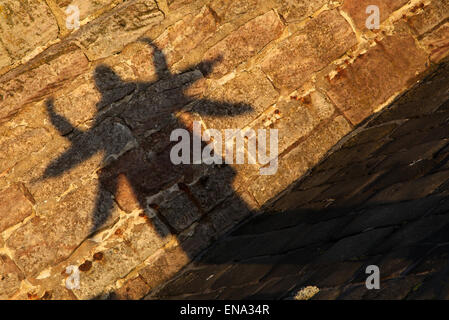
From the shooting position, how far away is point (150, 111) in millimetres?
2734

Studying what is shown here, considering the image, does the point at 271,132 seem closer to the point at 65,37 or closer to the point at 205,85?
the point at 205,85

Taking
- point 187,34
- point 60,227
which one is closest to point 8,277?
point 60,227

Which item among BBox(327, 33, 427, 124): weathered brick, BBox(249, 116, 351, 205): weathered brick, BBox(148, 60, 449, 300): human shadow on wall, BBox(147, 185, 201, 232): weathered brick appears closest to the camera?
BBox(148, 60, 449, 300): human shadow on wall

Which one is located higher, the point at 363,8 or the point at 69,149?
the point at 69,149

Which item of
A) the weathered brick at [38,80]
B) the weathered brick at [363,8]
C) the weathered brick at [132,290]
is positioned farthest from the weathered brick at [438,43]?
the weathered brick at [132,290]

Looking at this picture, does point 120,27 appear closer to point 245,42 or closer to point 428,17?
point 245,42

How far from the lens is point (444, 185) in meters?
1.83

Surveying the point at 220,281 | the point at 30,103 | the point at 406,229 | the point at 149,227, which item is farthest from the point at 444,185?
the point at 30,103

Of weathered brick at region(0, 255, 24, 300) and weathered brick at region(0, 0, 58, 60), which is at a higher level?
weathered brick at region(0, 0, 58, 60)

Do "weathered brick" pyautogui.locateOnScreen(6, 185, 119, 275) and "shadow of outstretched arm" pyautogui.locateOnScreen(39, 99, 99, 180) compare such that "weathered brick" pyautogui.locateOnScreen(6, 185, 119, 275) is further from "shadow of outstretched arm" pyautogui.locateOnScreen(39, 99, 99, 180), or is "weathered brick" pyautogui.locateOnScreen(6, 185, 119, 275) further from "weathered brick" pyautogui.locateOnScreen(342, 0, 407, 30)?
"weathered brick" pyautogui.locateOnScreen(342, 0, 407, 30)

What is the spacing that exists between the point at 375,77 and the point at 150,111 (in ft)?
3.88

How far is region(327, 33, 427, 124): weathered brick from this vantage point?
305 cm

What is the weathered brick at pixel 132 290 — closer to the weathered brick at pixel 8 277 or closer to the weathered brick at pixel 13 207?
the weathered brick at pixel 8 277

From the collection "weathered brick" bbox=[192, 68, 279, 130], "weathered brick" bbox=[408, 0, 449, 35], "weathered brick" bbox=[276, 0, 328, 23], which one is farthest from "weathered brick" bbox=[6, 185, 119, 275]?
"weathered brick" bbox=[408, 0, 449, 35]
